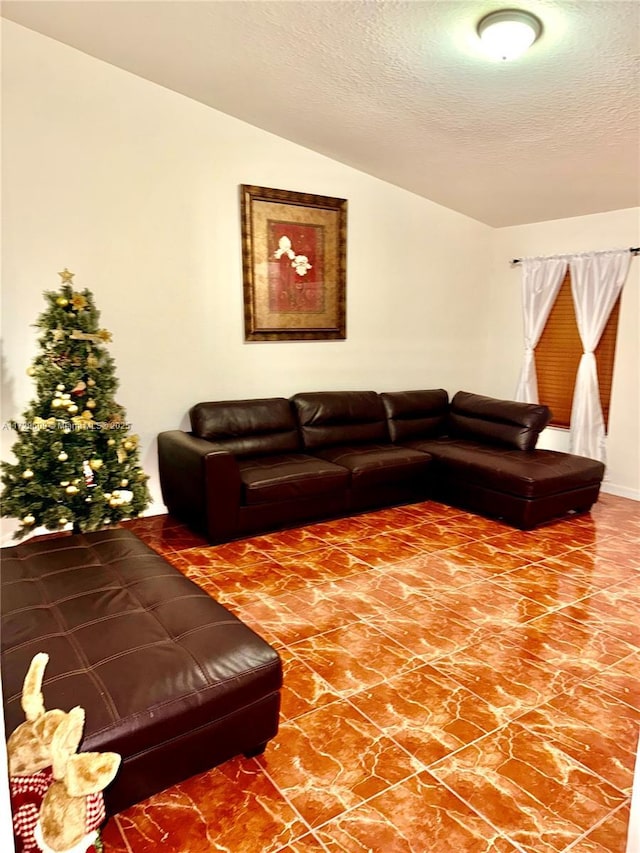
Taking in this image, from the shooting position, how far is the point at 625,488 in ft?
16.0

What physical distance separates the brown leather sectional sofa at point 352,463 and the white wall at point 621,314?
73 centimetres

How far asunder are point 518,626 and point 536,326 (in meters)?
3.47

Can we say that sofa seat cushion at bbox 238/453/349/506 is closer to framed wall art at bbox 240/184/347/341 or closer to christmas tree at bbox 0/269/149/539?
christmas tree at bbox 0/269/149/539

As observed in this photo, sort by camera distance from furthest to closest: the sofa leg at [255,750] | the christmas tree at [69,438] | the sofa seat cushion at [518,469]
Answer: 1. the sofa seat cushion at [518,469]
2. the christmas tree at [69,438]
3. the sofa leg at [255,750]

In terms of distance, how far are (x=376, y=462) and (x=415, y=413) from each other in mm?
1082

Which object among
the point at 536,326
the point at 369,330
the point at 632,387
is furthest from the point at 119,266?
the point at 632,387

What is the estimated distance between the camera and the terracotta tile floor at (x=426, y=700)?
64.4 inches

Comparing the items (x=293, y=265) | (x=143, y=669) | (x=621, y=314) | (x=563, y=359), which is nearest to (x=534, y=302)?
(x=563, y=359)

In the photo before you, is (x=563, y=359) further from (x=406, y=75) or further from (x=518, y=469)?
(x=406, y=75)

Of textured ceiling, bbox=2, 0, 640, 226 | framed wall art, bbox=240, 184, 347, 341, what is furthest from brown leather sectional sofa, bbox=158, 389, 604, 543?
textured ceiling, bbox=2, 0, 640, 226

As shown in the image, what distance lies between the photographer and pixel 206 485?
137 inches

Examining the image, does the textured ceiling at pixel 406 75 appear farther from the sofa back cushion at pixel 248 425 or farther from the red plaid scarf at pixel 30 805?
the red plaid scarf at pixel 30 805

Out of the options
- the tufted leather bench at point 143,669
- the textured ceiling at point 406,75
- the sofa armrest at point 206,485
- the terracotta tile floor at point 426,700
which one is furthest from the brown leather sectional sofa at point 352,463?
the textured ceiling at point 406,75

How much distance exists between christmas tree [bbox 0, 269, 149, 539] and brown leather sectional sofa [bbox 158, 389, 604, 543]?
0.62m
